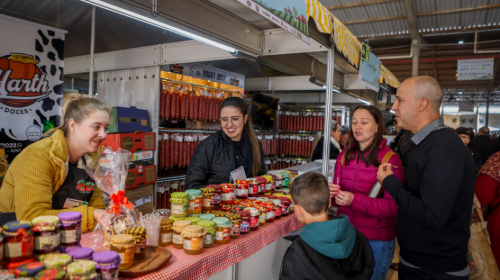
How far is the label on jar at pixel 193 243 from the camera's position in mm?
1649

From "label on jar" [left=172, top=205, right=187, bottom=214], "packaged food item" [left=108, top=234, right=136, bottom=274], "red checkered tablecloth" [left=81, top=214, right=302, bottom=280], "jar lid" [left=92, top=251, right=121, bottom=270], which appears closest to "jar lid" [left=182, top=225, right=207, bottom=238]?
"red checkered tablecloth" [left=81, top=214, right=302, bottom=280]

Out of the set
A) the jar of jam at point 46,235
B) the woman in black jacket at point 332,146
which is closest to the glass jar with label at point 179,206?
the jar of jam at point 46,235

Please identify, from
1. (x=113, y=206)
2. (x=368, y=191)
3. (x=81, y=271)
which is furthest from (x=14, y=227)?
(x=368, y=191)

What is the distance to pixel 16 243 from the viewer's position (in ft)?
3.59

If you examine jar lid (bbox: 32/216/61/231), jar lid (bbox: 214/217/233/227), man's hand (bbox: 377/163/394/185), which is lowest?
jar lid (bbox: 214/217/233/227)

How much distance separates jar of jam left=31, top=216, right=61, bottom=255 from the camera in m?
1.18

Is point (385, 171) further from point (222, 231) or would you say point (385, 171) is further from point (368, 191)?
point (222, 231)

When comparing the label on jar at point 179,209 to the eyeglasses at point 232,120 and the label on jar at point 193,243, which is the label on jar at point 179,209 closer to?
the label on jar at point 193,243

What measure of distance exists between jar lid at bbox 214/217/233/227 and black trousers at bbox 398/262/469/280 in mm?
1260

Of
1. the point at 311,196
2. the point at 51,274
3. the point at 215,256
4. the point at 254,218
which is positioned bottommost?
the point at 215,256

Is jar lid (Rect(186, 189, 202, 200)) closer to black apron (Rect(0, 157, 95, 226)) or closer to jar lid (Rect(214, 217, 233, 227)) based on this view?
jar lid (Rect(214, 217, 233, 227))

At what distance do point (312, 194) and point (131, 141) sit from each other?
2970 millimetres

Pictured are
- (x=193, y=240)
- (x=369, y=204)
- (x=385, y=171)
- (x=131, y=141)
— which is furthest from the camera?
(x=131, y=141)

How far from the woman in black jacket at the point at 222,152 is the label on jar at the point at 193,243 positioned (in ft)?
3.36
